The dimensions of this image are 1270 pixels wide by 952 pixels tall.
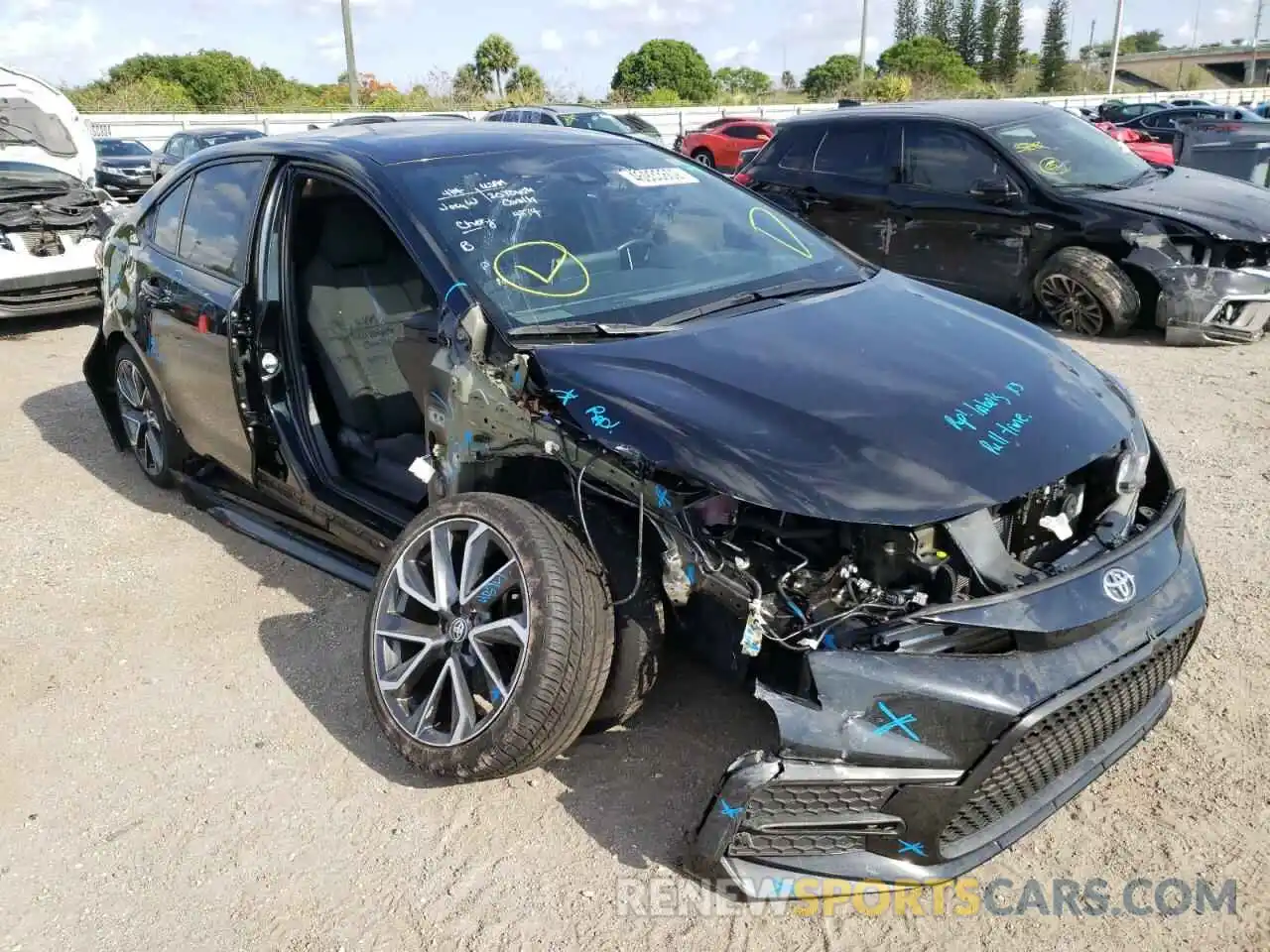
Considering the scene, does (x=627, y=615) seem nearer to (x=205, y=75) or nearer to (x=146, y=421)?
(x=146, y=421)

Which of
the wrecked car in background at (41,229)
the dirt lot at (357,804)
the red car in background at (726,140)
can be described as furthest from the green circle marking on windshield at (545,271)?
the red car in background at (726,140)

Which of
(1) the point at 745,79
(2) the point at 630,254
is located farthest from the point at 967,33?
(2) the point at 630,254

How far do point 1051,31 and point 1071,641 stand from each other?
77.5 meters

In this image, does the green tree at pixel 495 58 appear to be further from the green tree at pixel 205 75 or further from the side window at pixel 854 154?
the side window at pixel 854 154

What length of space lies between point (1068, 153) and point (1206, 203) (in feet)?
3.55

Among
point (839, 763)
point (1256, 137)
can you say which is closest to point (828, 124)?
point (1256, 137)

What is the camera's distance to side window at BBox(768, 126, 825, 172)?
8688 mm

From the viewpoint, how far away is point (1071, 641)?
7.39 feet

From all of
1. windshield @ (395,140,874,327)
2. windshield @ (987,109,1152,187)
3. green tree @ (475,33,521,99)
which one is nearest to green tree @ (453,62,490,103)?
green tree @ (475,33,521,99)

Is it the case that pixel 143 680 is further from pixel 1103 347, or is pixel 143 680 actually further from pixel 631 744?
pixel 1103 347

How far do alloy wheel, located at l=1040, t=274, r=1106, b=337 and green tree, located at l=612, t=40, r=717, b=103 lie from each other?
150 feet

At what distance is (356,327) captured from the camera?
13.1 ft

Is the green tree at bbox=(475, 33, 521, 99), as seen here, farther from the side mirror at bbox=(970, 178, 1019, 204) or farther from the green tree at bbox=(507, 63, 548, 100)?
the side mirror at bbox=(970, 178, 1019, 204)

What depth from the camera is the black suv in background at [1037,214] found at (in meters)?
6.86
